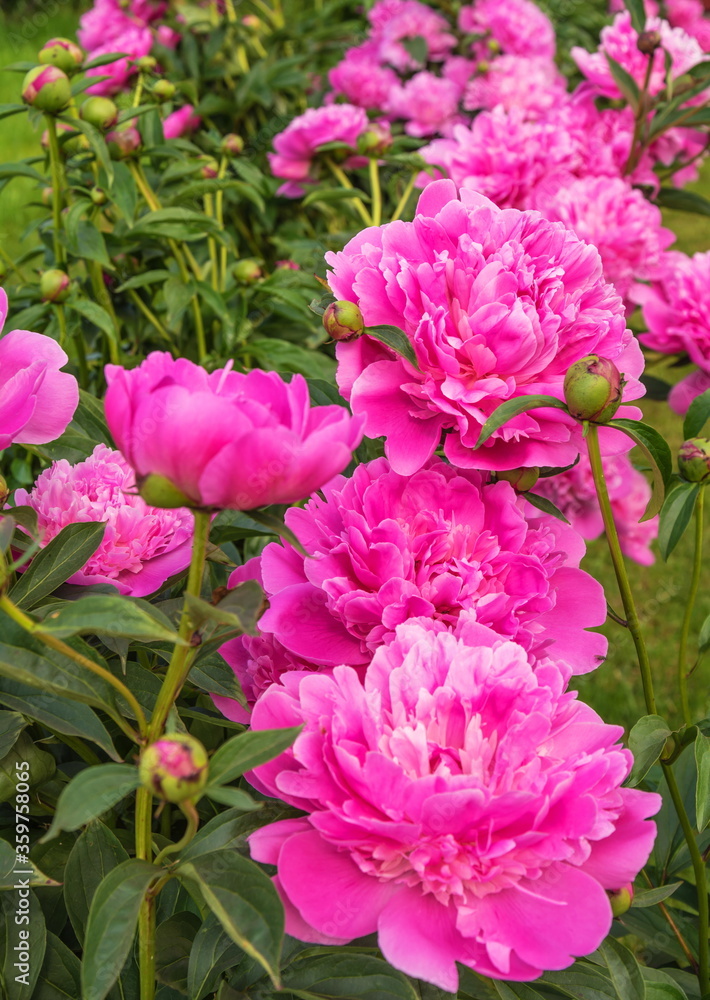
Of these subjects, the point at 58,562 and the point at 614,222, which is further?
the point at 614,222

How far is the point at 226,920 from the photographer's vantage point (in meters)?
0.43

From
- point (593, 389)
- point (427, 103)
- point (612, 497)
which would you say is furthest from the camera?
point (427, 103)

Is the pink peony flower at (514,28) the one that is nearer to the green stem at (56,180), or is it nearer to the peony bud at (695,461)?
the green stem at (56,180)

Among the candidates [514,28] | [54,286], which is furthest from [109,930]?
[514,28]

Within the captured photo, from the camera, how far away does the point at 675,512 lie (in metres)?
0.64

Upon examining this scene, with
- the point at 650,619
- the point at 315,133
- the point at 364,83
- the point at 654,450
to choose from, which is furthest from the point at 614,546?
the point at 364,83

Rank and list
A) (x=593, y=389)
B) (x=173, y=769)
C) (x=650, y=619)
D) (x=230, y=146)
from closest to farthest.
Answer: (x=173, y=769)
(x=593, y=389)
(x=230, y=146)
(x=650, y=619)

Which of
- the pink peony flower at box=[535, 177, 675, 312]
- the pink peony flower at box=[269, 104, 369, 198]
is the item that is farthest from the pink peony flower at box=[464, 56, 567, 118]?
the pink peony flower at box=[535, 177, 675, 312]

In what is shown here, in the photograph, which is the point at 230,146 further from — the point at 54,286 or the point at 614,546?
the point at 614,546

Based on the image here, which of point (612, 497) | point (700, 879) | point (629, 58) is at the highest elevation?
point (629, 58)

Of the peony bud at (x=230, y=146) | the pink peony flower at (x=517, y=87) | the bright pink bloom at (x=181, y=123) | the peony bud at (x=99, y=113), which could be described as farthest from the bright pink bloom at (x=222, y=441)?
the pink peony flower at (x=517, y=87)

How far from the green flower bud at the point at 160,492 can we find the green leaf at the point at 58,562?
128 millimetres

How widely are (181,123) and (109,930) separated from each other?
1.72m

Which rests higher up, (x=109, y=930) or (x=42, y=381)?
(x=42, y=381)
